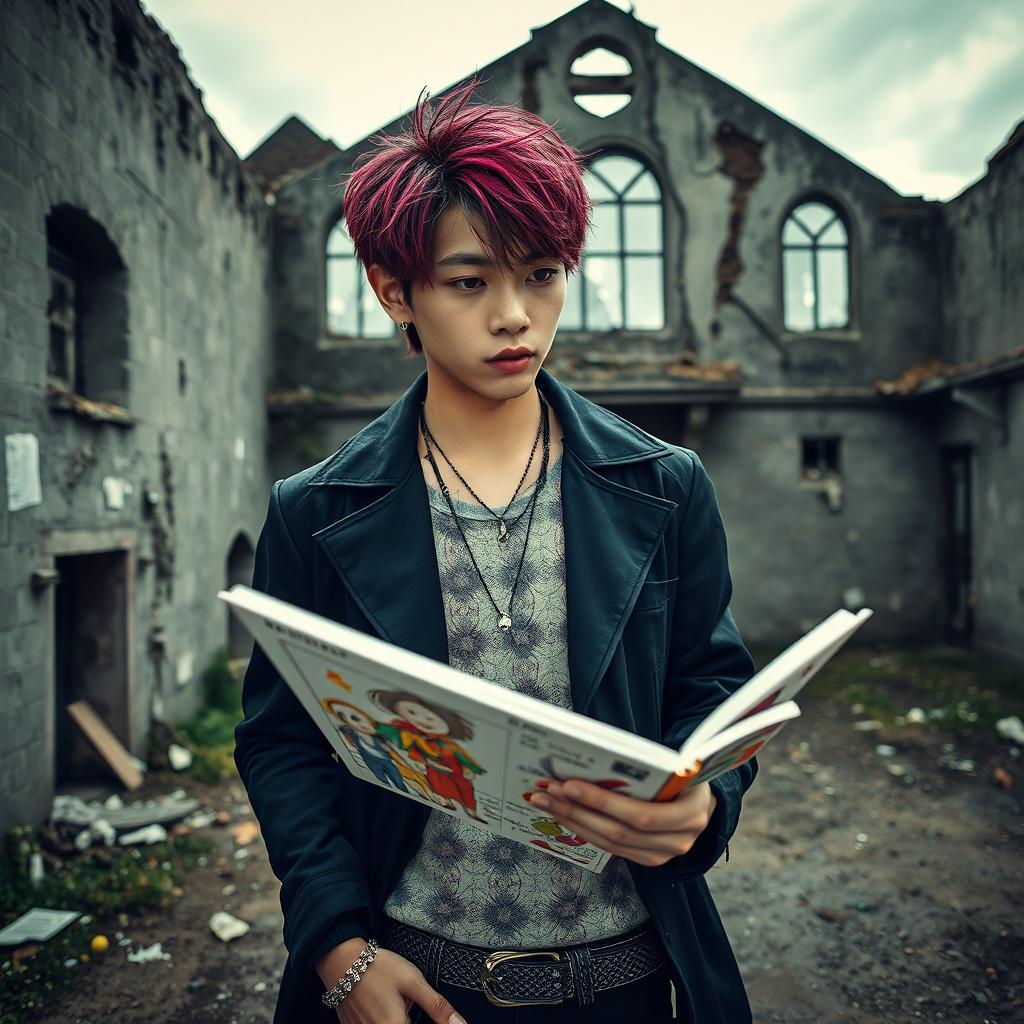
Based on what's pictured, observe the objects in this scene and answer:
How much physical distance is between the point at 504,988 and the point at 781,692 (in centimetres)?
71

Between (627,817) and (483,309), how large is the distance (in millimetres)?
826

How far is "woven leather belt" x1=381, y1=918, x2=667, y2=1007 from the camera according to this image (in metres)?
1.31

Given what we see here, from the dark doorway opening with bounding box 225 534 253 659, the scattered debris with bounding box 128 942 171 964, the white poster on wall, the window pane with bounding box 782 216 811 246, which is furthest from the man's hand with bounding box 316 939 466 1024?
the window pane with bounding box 782 216 811 246

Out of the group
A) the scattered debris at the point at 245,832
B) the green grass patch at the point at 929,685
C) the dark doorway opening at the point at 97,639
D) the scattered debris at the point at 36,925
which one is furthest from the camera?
the green grass patch at the point at 929,685

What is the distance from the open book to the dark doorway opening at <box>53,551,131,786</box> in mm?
5463

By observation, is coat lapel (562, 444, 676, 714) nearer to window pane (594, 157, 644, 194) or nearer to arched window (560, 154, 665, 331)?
arched window (560, 154, 665, 331)

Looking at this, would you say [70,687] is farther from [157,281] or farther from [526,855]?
[526,855]

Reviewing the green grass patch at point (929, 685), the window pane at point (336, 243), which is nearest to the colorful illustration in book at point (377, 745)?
the green grass patch at point (929, 685)

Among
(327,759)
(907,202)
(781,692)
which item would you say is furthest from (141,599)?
(907,202)

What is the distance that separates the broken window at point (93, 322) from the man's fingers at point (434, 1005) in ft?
18.6

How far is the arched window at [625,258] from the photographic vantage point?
11.1 metres

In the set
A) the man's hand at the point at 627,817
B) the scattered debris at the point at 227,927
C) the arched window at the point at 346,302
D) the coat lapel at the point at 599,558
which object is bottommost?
the scattered debris at the point at 227,927

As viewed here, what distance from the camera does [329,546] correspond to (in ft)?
4.56

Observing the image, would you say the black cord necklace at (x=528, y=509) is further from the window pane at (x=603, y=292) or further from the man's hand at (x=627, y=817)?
the window pane at (x=603, y=292)
